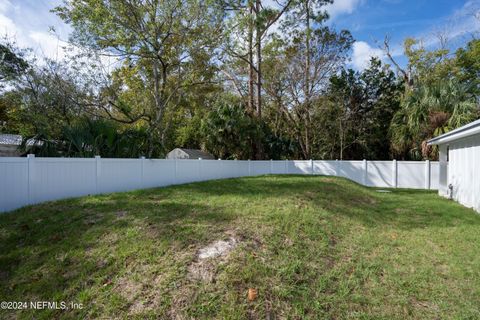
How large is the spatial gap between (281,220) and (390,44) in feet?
71.7

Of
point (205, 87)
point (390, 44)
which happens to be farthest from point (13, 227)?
point (390, 44)

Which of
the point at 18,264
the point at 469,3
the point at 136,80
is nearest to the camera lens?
the point at 18,264

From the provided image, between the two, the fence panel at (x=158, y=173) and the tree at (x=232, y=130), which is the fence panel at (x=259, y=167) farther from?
the fence panel at (x=158, y=173)

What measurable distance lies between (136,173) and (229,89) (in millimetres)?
13385

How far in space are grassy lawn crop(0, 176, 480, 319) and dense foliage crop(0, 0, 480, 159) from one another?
3.98 m

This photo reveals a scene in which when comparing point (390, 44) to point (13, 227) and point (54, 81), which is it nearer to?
point (54, 81)

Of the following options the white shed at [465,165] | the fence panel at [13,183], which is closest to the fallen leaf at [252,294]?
the fence panel at [13,183]

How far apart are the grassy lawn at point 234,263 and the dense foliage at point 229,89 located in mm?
3979

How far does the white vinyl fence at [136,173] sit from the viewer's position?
538 centimetres

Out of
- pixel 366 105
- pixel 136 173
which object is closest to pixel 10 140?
pixel 136 173

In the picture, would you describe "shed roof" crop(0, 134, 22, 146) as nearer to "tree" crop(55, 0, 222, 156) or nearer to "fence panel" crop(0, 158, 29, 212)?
"tree" crop(55, 0, 222, 156)

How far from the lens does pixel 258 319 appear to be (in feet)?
8.34

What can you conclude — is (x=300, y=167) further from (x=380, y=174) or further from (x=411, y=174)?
(x=411, y=174)

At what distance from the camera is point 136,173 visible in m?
7.86
